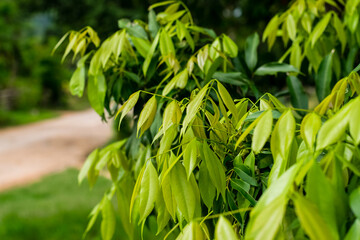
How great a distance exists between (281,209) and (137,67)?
2.42ft

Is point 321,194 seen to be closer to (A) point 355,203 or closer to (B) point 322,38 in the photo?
(A) point 355,203

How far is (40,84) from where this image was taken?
473 inches

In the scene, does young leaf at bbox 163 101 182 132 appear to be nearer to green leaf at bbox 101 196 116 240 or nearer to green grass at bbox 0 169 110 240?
green leaf at bbox 101 196 116 240

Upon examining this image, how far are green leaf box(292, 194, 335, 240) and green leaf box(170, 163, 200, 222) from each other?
8.0 inches

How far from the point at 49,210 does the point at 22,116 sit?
7407 mm

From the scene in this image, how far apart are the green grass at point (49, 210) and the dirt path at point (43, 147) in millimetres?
509

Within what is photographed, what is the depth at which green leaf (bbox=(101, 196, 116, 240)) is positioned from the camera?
948 mm

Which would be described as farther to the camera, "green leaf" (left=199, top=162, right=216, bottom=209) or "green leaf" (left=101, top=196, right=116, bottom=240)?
"green leaf" (left=101, top=196, right=116, bottom=240)

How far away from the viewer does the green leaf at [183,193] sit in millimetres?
522

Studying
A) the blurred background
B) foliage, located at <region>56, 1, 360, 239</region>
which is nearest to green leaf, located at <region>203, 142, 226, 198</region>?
foliage, located at <region>56, 1, 360, 239</region>

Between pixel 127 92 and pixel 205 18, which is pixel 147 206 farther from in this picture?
pixel 205 18

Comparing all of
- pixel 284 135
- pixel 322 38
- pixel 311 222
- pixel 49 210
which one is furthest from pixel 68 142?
pixel 311 222

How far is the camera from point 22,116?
1009cm

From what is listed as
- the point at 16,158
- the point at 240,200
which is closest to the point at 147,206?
the point at 240,200
